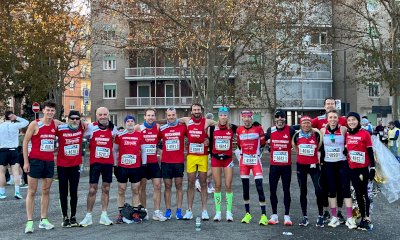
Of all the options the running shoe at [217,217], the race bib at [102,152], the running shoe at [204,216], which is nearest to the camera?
the race bib at [102,152]

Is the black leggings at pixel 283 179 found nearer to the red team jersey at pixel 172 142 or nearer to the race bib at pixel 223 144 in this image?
the race bib at pixel 223 144

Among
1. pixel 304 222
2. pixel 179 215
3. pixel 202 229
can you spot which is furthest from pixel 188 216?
pixel 304 222

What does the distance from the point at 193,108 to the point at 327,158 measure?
9.17ft

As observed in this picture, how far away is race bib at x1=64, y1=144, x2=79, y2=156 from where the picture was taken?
10.1 meters

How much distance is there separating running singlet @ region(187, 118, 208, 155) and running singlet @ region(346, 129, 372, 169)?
278 cm

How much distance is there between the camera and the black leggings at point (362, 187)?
32.5 ft

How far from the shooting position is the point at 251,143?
1063 cm

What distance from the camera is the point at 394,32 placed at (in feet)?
106

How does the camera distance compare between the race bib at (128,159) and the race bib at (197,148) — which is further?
the race bib at (197,148)

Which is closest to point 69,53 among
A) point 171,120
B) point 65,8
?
point 65,8

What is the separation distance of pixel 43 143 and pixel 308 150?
485 cm

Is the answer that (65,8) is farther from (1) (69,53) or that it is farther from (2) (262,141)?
(2) (262,141)

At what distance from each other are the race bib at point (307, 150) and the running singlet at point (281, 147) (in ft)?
0.91

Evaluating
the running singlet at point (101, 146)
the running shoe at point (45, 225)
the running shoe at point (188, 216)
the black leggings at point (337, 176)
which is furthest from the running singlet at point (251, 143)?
the running shoe at point (45, 225)
